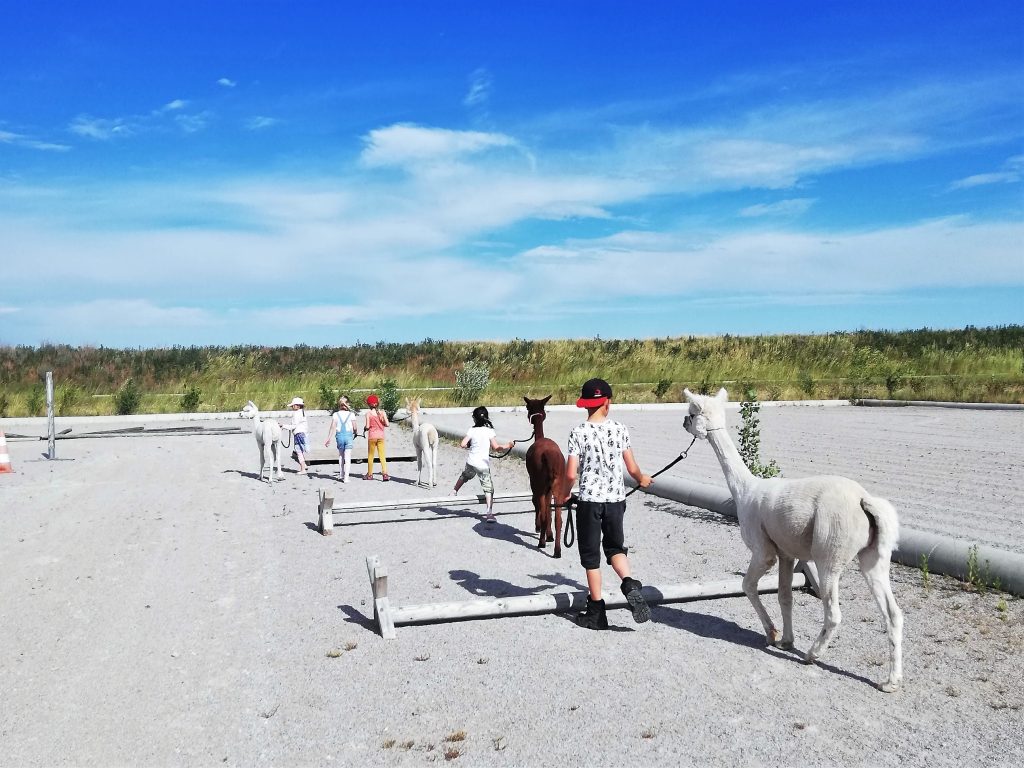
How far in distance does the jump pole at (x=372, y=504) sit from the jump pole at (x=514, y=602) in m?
3.66

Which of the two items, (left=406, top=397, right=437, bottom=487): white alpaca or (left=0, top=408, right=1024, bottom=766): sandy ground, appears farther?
(left=406, top=397, right=437, bottom=487): white alpaca

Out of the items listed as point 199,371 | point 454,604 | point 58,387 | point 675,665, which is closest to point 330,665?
point 454,604

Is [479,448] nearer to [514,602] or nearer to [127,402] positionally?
[514,602]

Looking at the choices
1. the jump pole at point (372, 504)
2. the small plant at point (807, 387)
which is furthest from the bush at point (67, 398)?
the small plant at point (807, 387)

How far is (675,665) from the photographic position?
5.71 m

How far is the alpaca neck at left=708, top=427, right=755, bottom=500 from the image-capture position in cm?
608

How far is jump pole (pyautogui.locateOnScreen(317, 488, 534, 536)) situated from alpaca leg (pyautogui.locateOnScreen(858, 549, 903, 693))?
597cm

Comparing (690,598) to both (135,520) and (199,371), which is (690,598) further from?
(199,371)

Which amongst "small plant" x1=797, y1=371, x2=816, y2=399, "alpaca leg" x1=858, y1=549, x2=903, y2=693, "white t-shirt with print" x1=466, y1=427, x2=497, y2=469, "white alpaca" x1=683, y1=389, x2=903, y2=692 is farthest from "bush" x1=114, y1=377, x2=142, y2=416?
"alpaca leg" x1=858, y1=549, x2=903, y2=693

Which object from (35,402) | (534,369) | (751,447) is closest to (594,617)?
(751,447)

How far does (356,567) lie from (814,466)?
8.66m

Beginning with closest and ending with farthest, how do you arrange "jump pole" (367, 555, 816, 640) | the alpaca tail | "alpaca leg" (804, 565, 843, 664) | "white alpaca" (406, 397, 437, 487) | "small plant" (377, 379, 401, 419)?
the alpaca tail
"alpaca leg" (804, 565, 843, 664)
"jump pole" (367, 555, 816, 640)
"white alpaca" (406, 397, 437, 487)
"small plant" (377, 379, 401, 419)

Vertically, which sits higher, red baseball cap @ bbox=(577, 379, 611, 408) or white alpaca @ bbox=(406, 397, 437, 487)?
red baseball cap @ bbox=(577, 379, 611, 408)

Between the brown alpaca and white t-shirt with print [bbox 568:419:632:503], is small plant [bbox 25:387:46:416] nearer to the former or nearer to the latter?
the brown alpaca
